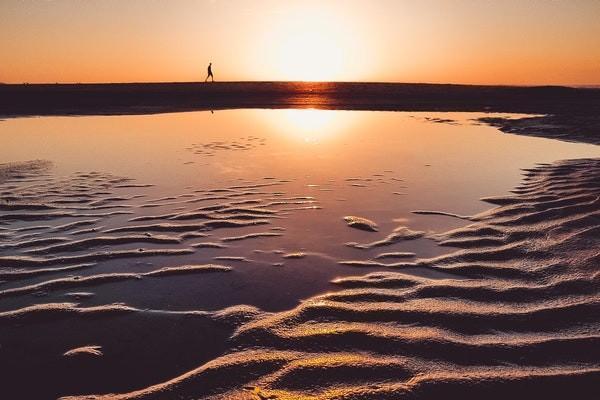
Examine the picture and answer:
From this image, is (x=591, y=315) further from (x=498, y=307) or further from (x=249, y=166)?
(x=249, y=166)

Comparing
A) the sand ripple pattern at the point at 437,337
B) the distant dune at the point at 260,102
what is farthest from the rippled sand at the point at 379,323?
the distant dune at the point at 260,102

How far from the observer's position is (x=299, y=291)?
11.8 feet

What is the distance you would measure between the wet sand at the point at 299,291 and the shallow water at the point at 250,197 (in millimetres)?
35

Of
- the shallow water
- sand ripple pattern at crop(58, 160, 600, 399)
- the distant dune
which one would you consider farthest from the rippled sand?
the distant dune

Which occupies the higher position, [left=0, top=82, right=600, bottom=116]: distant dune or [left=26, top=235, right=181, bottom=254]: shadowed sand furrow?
[left=0, top=82, right=600, bottom=116]: distant dune

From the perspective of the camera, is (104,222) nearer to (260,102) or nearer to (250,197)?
(250,197)

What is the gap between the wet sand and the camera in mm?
2492

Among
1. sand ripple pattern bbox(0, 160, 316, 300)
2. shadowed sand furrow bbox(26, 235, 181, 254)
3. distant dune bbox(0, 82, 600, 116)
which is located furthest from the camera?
distant dune bbox(0, 82, 600, 116)

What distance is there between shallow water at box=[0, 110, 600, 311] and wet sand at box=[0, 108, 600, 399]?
35 mm

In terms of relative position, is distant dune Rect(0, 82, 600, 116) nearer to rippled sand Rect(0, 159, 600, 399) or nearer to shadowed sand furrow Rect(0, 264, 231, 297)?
rippled sand Rect(0, 159, 600, 399)

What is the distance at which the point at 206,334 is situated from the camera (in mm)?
2961

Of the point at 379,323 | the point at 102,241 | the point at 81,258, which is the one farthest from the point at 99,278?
the point at 379,323

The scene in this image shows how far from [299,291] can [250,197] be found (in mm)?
3261

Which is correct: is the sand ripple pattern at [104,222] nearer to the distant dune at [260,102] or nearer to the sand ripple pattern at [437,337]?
the sand ripple pattern at [437,337]
